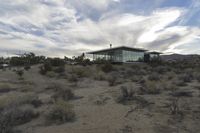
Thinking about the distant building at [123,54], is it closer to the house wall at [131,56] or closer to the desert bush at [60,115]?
the house wall at [131,56]

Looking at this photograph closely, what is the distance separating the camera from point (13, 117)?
9383 millimetres

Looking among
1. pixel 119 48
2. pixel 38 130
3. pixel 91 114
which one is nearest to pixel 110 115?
pixel 91 114

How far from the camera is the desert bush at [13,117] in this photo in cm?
812

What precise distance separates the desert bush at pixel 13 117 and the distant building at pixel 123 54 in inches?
2180

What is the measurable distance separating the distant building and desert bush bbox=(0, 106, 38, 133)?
55.4m

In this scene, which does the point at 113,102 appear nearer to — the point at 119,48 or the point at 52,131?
the point at 52,131

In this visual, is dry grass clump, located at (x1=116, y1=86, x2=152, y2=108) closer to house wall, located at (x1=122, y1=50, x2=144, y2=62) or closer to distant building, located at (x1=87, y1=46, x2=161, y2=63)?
distant building, located at (x1=87, y1=46, x2=161, y2=63)

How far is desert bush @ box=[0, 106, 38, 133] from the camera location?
26.7 ft

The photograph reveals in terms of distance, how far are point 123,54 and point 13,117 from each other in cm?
6119

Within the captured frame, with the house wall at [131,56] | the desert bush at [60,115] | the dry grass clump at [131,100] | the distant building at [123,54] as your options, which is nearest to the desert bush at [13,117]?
the desert bush at [60,115]

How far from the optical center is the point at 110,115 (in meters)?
10.0

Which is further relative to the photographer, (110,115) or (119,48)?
(119,48)

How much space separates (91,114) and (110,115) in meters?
0.75

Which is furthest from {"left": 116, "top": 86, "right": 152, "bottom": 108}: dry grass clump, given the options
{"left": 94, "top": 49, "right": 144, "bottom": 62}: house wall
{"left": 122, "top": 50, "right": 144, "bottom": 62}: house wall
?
{"left": 122, "top": 50, "right": 144, "bottom": 62}: house wall
